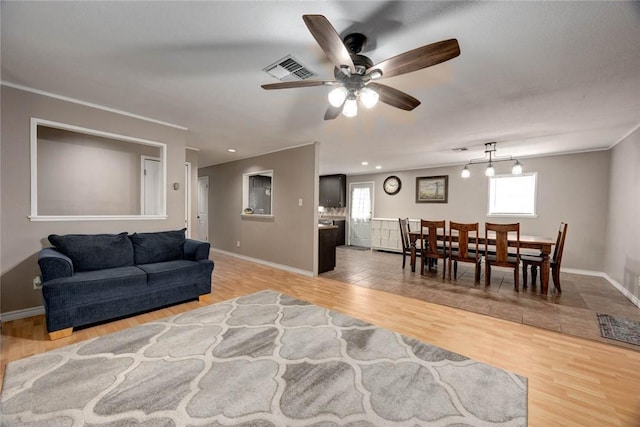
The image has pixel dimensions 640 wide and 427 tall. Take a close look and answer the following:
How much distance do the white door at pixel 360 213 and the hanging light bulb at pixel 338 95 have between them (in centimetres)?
643

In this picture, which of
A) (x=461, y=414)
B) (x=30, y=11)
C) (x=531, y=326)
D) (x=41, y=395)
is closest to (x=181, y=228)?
(x=41, y=395)

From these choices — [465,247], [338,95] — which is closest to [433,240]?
Answer: [465,247]

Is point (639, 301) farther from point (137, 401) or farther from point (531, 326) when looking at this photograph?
point (137, 401)

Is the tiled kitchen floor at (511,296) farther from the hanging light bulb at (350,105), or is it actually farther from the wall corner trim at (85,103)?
the wall corner trim at (85,103)

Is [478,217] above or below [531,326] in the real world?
above

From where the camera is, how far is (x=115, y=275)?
268 cm

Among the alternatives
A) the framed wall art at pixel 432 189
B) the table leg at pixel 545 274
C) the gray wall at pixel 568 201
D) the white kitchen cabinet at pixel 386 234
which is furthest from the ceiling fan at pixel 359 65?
the white kitchen cabinet at pixel 386 234

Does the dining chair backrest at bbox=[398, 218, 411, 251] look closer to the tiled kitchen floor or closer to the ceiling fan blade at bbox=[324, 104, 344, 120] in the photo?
the tiled kitchen floor

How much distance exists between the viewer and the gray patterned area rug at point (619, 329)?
2.45 metres

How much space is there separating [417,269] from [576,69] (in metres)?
3.91

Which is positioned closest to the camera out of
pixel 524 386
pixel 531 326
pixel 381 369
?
pixel 524 386

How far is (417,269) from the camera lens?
5.23 meters

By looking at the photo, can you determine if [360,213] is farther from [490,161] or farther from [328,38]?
[328,38]

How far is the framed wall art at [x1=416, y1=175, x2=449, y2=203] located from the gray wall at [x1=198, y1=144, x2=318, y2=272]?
3.74 m
